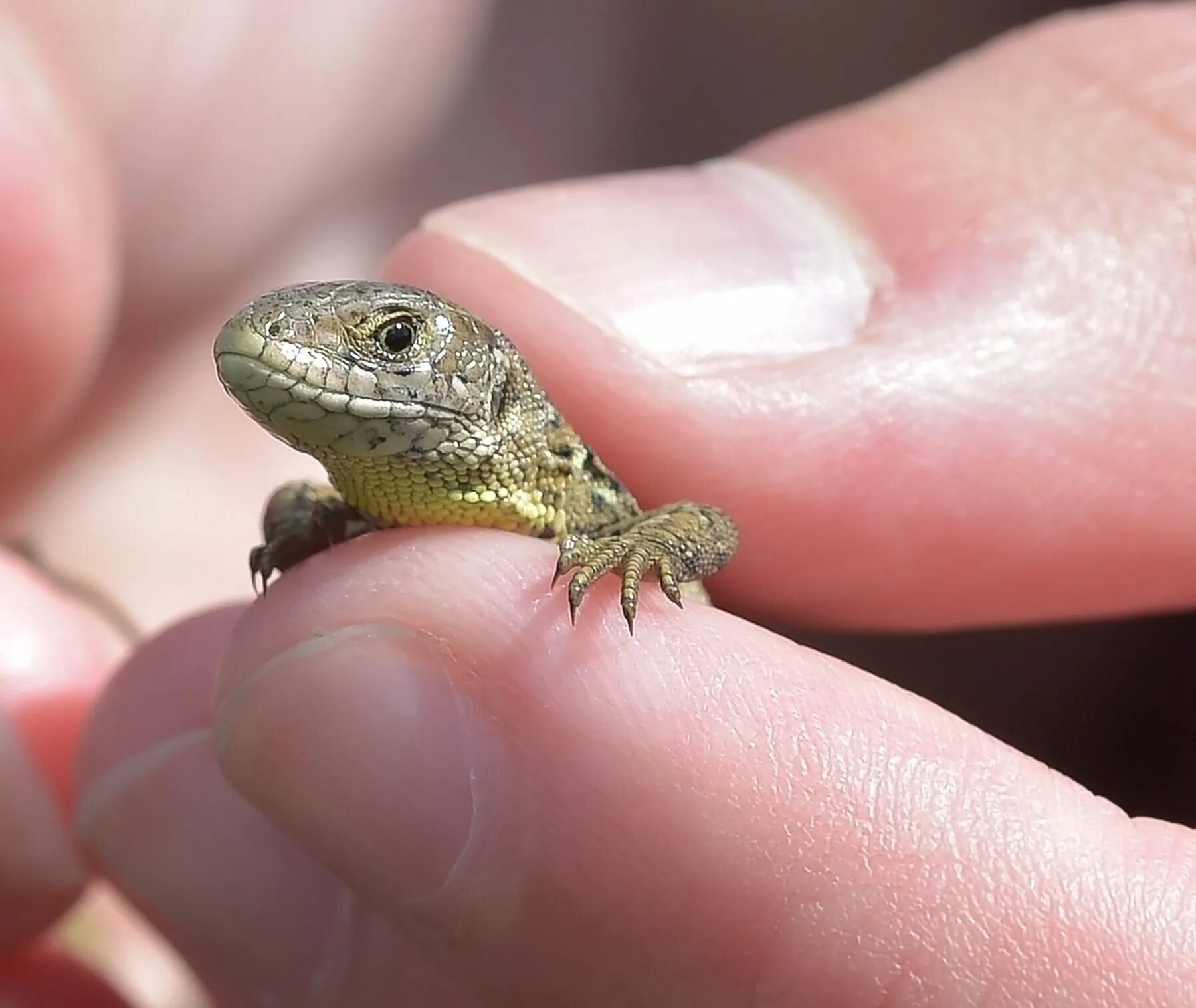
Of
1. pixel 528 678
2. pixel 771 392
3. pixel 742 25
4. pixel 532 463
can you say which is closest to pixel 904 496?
pixel 771 392

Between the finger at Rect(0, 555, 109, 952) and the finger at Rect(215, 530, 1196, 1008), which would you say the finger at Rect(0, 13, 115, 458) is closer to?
the finger at Rect(0, 555, 109, 952)

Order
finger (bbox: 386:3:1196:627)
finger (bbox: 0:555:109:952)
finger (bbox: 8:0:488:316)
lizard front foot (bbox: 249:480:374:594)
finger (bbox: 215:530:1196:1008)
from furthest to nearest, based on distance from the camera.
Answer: finger (bbox: 8:0:488:316)
finger (bbox: 0:555:109:952)
finger (bbox: 386:3:1196:627)
lizard front foot (bbox: 249:480:374:594)
finger (bbox: 215:530:1196:1008)

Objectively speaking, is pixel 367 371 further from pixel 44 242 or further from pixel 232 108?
pixel 232 108

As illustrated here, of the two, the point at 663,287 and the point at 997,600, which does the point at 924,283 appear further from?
the point at 997,600

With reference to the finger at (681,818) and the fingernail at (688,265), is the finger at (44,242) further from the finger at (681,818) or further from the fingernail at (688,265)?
the finger at (681,818)

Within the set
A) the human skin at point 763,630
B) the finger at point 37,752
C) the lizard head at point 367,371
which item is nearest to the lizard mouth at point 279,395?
the lizard head at point 367,371

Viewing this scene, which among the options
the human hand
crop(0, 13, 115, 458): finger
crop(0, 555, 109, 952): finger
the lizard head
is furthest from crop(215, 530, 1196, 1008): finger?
crop(0, 13, 115, 458): finger
